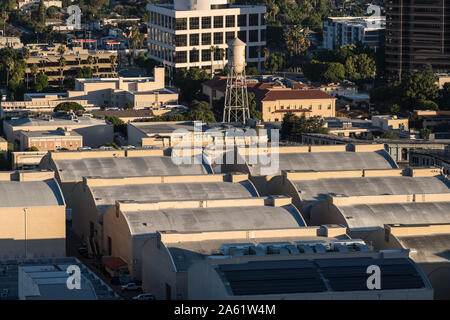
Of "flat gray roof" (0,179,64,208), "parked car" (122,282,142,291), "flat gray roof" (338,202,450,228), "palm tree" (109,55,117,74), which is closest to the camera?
"parked car" (122,282,142,291)

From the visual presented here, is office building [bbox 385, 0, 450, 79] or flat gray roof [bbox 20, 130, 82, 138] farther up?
office building [bbox 385, 0, 450, 79]

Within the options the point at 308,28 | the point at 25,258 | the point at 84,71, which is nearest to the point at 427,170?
the point at 25,258

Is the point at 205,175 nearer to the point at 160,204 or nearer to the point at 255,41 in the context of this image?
the point at 160,204

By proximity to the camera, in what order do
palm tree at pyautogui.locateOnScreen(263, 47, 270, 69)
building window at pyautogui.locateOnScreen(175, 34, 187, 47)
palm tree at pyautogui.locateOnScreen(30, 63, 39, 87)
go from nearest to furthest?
palm tree at pyautogui.locateOnScreen(30, 63, 39, 87) → building window at pyautogui.locateOnScreen(175, 34, 187, 47) → palm tree at pyautogui.locateOnScreen(263, 47, 270, 69)

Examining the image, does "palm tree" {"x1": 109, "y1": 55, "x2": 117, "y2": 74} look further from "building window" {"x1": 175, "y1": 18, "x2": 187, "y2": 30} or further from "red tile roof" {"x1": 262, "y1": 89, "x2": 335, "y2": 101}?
"red tile roof" {"x1": 262, "y1": 89, "x2": 335, "y2": 101}

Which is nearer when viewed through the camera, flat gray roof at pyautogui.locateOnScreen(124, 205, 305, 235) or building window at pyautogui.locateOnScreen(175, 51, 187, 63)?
flat gray roof at pyautogui.locateOnScreen(124, 205, 305, 235)

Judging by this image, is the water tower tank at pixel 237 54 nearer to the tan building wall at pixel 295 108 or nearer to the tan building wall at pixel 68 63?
the tan building wall at pixel 295 108

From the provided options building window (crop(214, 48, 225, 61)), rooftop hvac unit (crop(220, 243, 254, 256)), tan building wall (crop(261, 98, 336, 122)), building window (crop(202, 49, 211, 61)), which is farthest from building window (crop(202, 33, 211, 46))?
rooftop hvac unit (crop(220, 243, 254, 256))
